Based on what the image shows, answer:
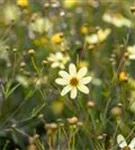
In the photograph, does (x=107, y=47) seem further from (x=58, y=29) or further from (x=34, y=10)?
(x=34, y=10)

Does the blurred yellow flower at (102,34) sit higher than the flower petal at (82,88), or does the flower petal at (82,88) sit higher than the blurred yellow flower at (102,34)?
the flower petal at (82,88)

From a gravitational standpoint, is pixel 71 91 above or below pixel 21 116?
above

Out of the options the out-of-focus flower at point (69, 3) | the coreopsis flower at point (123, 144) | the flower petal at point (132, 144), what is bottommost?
the flower petal at point (132, 144)

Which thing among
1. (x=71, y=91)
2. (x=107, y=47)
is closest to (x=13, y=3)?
(x=107, y=47)

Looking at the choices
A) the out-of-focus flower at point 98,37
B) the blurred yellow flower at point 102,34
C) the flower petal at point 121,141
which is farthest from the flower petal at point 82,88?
the blurred yellow flower at point 102,34

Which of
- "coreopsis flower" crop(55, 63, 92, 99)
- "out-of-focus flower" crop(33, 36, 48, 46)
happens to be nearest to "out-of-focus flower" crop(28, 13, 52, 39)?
"out-of-focus flower" crop(33, 36, 48, 46)

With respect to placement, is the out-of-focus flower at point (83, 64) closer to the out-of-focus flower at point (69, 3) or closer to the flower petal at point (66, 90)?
the flower petal at point (66, 90)

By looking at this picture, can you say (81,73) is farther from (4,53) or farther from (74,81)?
(4,53)
